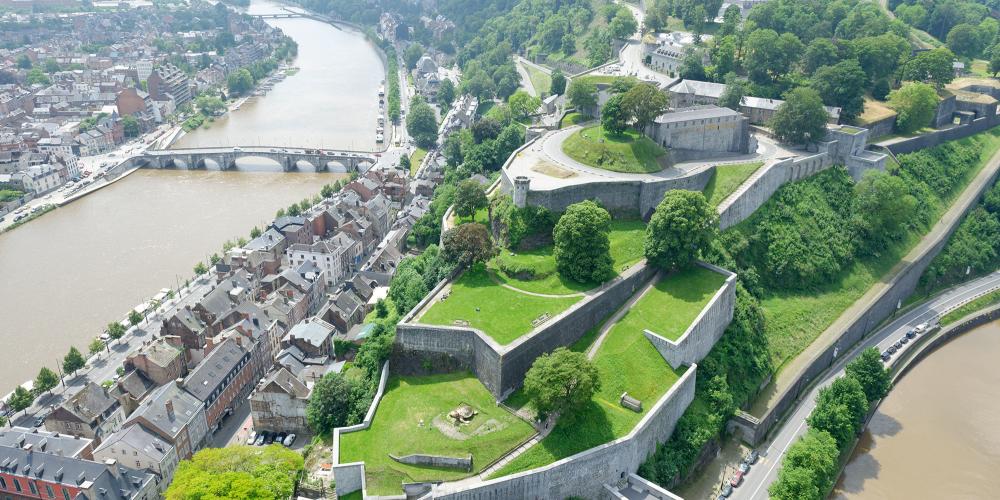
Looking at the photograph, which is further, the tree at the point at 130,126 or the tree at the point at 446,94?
the tree at the point at 446,94

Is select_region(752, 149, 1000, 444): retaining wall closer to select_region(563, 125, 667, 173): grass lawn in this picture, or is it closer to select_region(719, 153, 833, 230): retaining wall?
select_region(719, 153, 833, 230): retaining wall

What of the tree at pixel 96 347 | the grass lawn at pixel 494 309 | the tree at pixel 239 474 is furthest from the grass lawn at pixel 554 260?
the tree at pixel 96 347

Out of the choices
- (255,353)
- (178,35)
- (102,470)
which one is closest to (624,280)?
(255,353)

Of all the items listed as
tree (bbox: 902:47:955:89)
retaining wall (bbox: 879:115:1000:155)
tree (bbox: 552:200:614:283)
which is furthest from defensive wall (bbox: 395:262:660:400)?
tree (bbox: 902:47:955:89)

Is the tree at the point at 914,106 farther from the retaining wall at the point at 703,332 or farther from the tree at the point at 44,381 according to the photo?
the tree at the point at 44,381

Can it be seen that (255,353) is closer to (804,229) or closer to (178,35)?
(804,229)

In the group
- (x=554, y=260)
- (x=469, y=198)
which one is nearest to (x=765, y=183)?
(x=554, y=260)
